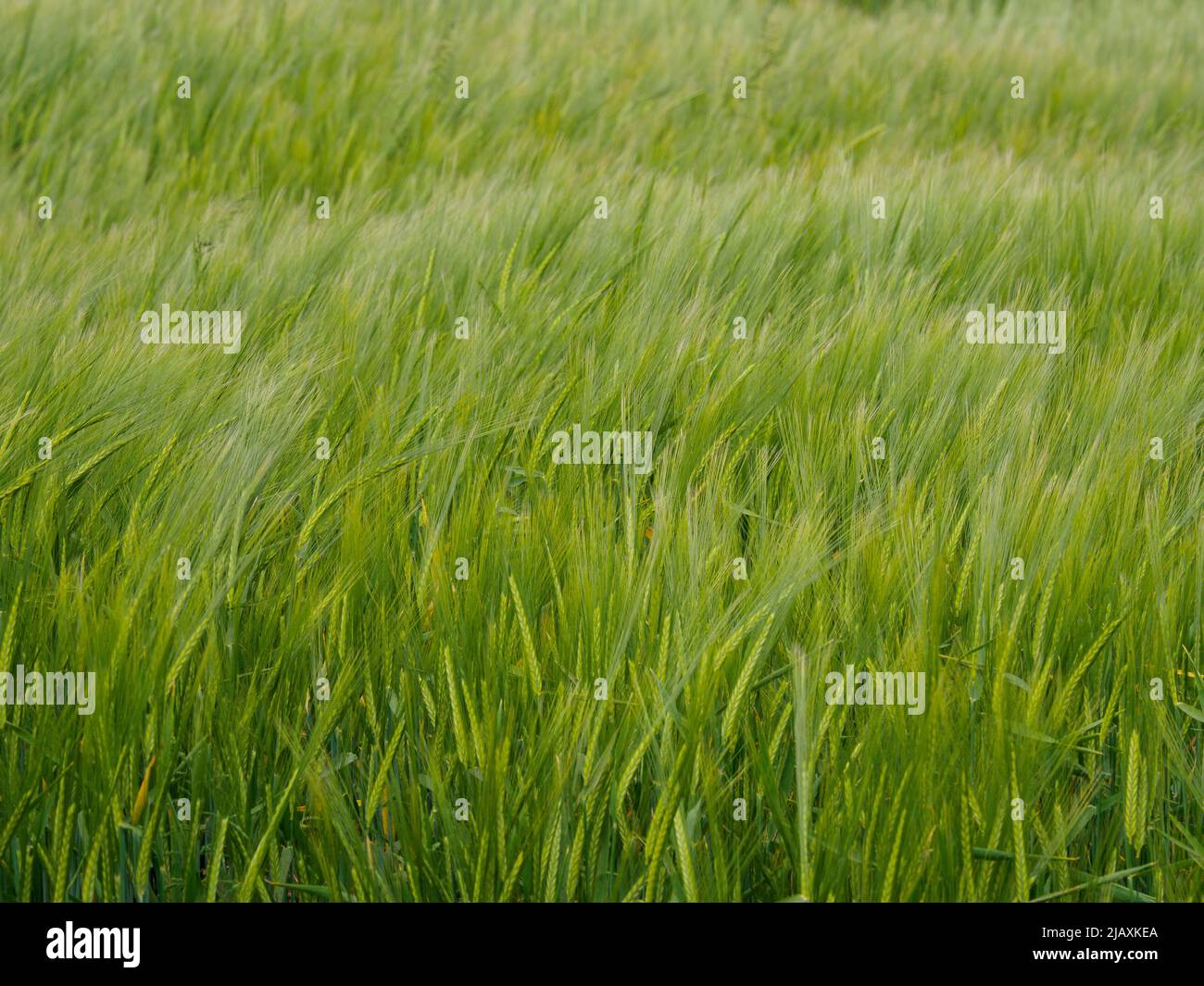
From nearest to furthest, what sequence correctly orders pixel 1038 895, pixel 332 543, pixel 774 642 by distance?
1. pixel 1038 895
2. pixel 774 642
3. pixel 332 543

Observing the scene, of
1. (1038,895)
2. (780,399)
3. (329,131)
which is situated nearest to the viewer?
(1038,895)

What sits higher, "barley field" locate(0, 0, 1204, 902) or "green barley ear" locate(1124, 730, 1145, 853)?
"barley field" locate(0, 0, 1204, 902)

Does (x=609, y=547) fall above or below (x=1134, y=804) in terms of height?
above

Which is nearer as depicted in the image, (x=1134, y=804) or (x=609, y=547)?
(x=1134, y=804)

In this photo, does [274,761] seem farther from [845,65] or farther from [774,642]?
[845,65]

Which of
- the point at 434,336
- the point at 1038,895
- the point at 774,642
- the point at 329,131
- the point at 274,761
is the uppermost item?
the point at 329,131

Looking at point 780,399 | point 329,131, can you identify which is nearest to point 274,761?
point 780,399

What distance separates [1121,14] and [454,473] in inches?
191

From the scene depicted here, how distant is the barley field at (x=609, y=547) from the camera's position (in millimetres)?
1016

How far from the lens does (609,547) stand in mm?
1178

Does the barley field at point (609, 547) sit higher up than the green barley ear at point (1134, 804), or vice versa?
the barley field at point (609, 547)

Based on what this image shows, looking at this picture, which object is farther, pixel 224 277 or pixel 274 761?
pixel 224 277

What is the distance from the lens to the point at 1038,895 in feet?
3.38

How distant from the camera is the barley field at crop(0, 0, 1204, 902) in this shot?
1.02 m
